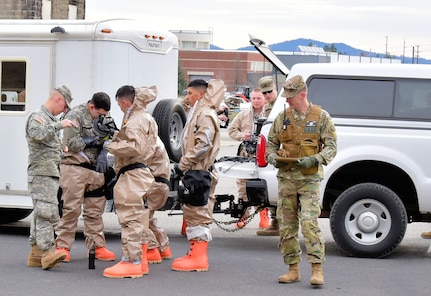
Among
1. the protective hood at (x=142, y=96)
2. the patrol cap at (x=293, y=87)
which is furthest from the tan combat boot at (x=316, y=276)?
the protective hood at (x=142, y=96)

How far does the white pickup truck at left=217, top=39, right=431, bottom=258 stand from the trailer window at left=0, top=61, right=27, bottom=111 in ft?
9.28

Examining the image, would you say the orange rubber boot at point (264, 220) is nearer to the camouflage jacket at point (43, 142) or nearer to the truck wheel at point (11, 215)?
the truck wheel at point (11, 215)

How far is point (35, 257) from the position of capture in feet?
31.4

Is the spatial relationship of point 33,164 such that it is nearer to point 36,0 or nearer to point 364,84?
point 364,84

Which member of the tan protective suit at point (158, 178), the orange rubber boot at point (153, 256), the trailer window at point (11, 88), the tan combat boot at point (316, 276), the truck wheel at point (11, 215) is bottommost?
the truck wheel at point (11, 215)

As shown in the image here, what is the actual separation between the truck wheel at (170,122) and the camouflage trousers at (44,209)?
8.19 feet

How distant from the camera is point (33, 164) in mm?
9320

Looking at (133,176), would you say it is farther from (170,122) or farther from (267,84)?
(267,84)

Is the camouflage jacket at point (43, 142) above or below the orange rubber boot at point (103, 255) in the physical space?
above

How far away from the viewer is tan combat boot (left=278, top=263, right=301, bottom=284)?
888 cm

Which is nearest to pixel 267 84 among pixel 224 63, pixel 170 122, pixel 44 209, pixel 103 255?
pixel 170 122

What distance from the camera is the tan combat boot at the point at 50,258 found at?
9.27 metres

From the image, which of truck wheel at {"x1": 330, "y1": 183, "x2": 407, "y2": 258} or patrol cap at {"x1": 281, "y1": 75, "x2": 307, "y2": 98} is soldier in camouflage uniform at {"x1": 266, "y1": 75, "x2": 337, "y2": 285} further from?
truck wheel at {"x1": 330, "y1": 183, "x2": 407, "y2": 258}

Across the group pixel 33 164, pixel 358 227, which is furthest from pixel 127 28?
pixel 358 227
